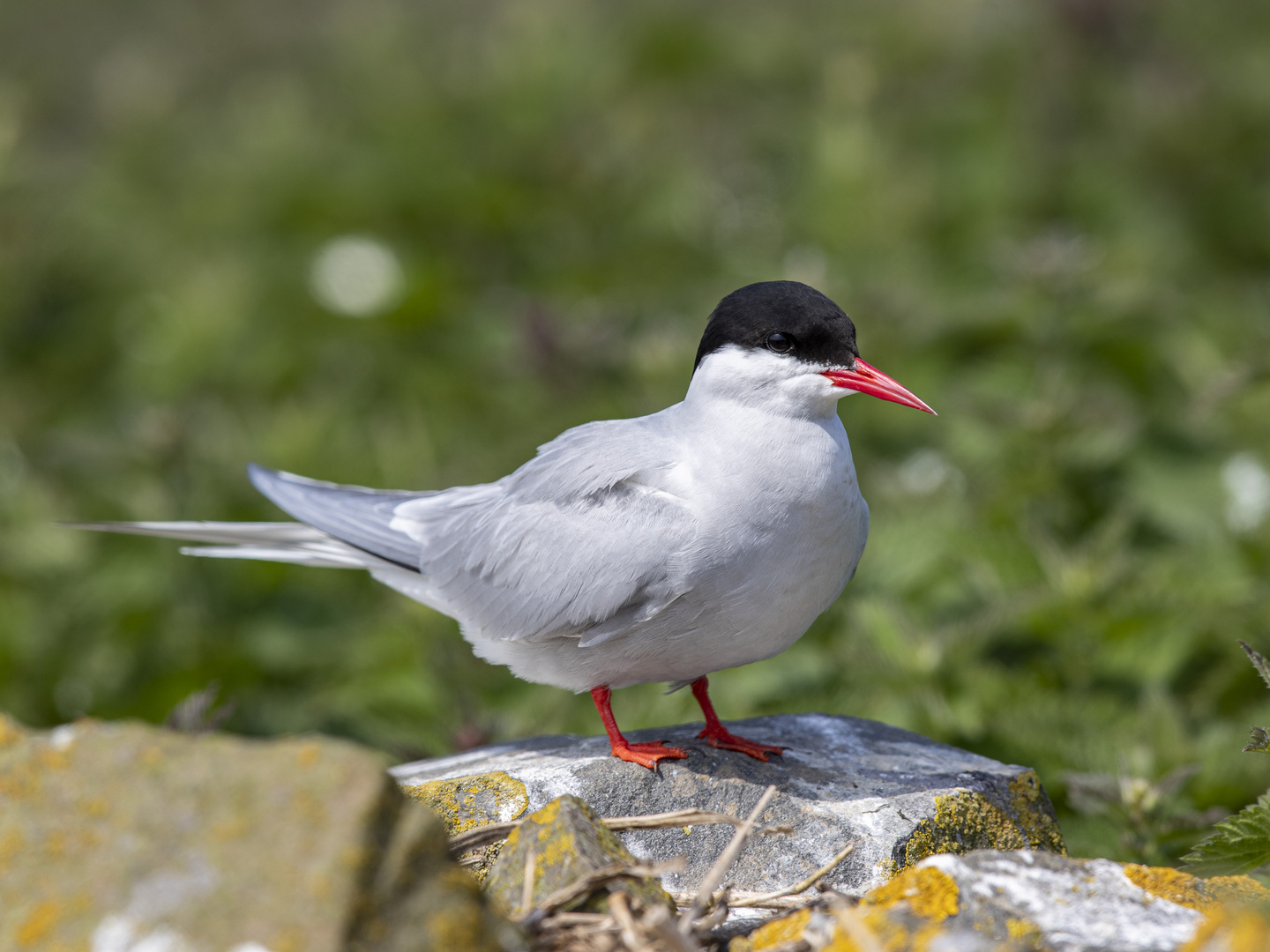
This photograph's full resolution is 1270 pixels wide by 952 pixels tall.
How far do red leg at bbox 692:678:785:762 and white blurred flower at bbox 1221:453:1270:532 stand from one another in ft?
11.3

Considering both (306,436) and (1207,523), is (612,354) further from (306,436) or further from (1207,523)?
(1207,523)

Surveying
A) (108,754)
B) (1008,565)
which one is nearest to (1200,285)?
(1008,565)

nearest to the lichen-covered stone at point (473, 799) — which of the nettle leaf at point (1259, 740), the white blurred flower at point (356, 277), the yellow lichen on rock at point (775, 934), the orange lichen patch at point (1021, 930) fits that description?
the yellow lichen on rock at point (775, 934)

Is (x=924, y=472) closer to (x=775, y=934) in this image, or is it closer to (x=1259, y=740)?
(x=1259, y=740)

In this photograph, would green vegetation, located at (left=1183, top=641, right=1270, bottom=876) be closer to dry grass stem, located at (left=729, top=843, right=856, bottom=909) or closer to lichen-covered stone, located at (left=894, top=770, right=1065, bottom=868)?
lichen-covered stone, located at (left=894, top=770, right=1065, bottom=868)

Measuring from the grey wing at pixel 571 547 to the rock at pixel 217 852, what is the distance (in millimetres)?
1171

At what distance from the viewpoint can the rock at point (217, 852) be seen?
1991mm

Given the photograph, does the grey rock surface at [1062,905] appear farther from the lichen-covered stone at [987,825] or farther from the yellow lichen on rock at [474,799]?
the yellow lichen on rock at [474,799]

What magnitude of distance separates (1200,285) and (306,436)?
678cm

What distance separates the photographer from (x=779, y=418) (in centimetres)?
335

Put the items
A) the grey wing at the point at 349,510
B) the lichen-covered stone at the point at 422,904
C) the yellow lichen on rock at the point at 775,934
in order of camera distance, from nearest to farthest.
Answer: the lichen-covered stone at the point at 422,904 → the yellow lichen on rock at the point at 775,934 → the grey wing at the point at 349,510

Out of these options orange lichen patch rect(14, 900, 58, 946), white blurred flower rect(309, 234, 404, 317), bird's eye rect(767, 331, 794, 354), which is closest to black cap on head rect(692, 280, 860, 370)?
bird's eye rect(767, 331, 794, 354)

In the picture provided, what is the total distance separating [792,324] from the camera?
3316 millimetres

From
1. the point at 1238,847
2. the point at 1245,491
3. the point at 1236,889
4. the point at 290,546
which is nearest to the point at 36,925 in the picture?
the point at 290,546
